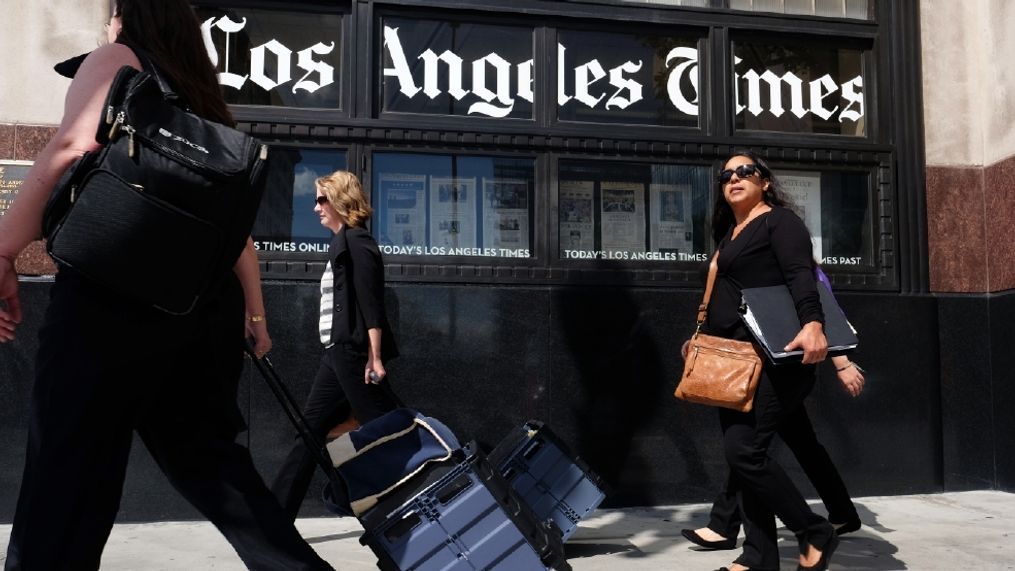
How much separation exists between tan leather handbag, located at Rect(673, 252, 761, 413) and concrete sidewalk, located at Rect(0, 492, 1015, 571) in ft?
2.96

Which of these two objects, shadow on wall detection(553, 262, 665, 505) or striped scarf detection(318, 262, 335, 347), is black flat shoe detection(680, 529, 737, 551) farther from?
Result: striped scarf detection(318, 262, 335, 347)

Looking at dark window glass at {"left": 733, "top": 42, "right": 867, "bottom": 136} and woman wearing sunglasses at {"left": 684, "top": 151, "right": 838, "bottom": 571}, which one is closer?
woman wearing sunglasses at {"left": 684, "top": 151, "right": 838, "bottom": 571}

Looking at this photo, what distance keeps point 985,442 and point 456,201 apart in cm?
374

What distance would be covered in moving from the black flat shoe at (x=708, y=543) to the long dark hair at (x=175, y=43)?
10.4ft

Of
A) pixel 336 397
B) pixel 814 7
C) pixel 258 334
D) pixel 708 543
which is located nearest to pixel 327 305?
pixel 336 397

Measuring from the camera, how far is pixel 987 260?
6.51 meters

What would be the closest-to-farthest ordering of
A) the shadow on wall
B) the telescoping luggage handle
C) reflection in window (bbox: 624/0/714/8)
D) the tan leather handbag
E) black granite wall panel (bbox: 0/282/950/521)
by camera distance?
the telescoping luggage handle, the tan leather handbag, black granite wall panel (bbox: 0/282/950/521), the shadow on wall, reflection in window (bbox: 624/0/714/8)

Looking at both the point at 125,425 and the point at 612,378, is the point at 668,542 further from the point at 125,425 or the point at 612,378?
the point at 125,425

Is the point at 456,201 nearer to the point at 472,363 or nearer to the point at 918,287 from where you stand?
the point at 472,363

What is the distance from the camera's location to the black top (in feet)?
13.1

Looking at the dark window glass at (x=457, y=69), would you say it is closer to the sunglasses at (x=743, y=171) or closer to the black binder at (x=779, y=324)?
the sunglasses at (x=743, y=171)

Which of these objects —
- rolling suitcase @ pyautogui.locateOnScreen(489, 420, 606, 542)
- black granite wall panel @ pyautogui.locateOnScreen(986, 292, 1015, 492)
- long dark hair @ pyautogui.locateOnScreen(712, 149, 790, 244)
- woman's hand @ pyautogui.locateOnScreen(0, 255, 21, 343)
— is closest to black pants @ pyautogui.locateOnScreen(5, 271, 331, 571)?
woman's hand @ pyautogui.locateOnScreen(0, 255, 21, 343)

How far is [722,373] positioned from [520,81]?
9.47 feet

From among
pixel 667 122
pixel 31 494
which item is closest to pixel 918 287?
pixel 667 122
